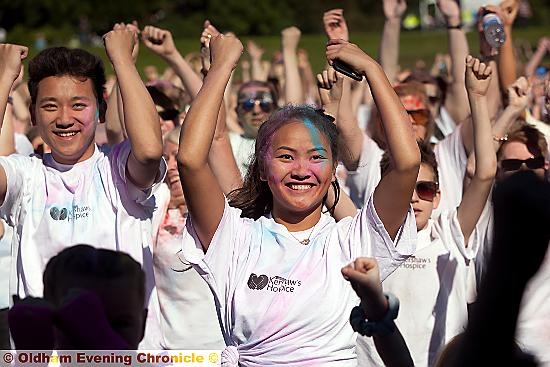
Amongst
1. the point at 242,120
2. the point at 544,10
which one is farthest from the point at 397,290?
the point at 544,10

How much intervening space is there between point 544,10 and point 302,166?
60.0 meters

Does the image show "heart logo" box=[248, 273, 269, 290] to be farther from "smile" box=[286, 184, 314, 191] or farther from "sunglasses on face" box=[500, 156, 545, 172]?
"sunglasses on face" box=[500, 156, 545, 172]

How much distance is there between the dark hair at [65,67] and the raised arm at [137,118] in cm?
32

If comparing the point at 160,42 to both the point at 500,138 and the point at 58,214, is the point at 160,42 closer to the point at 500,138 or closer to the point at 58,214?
the point at 58,214

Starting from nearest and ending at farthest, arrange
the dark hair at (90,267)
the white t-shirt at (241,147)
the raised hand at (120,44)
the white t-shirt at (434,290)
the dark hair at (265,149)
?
1. the dark hair at (265,149)
2. the dark hair at (90,267)
3. the raised hand at (120,44)
4. the white t-shirt at (434,290)
5. the white t-shirt at (241,147)

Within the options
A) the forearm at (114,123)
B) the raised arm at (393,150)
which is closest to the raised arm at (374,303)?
the raised arm at (393,150)

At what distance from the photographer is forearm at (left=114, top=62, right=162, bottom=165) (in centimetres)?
447

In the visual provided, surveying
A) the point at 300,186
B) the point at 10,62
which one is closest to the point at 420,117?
the point at 10,62

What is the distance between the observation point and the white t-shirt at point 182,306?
5504 millimetres

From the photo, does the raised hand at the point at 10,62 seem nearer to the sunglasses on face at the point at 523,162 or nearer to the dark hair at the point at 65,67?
the dark hair at the point at 65,67

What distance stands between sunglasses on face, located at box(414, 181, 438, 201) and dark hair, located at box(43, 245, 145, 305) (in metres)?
1.36

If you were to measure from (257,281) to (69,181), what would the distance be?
1.38 meters

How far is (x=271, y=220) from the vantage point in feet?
13.1

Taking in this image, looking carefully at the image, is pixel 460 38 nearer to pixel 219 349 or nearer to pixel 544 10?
pixel 219 349
